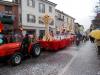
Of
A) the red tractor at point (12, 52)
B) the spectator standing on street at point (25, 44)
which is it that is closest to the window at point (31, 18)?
the spectator standing on street at point (25, 44)

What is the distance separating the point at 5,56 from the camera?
1219 centimetres

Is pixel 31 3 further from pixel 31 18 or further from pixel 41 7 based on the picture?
pixel 41 7

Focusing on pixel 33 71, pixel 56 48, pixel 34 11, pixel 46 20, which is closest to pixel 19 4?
pixel 34 11

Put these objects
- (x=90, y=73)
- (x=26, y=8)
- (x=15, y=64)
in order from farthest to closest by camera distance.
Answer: (x=26, y=8) < (x=15, y=64) < (x=90, y=73)

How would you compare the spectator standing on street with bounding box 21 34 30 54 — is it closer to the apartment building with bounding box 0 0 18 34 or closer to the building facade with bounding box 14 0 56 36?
the apartment building with bounding box 0 0 18 34

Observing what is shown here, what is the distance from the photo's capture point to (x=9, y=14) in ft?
126

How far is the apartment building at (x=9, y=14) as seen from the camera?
35.9 meters

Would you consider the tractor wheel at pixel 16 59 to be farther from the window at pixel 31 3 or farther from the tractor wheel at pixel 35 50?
the window at pixel 31 3

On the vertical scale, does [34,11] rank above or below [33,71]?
above

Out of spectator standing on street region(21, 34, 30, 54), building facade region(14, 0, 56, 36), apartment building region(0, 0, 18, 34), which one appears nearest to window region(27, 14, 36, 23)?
building facade region(14, 0, 56, 36)

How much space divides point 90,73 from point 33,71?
8.98 feet

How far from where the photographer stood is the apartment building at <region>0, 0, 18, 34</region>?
35.9 metres

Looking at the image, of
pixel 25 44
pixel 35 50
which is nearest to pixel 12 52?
pixel 25 44

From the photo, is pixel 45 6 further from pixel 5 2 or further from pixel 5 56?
pixel 5 56
